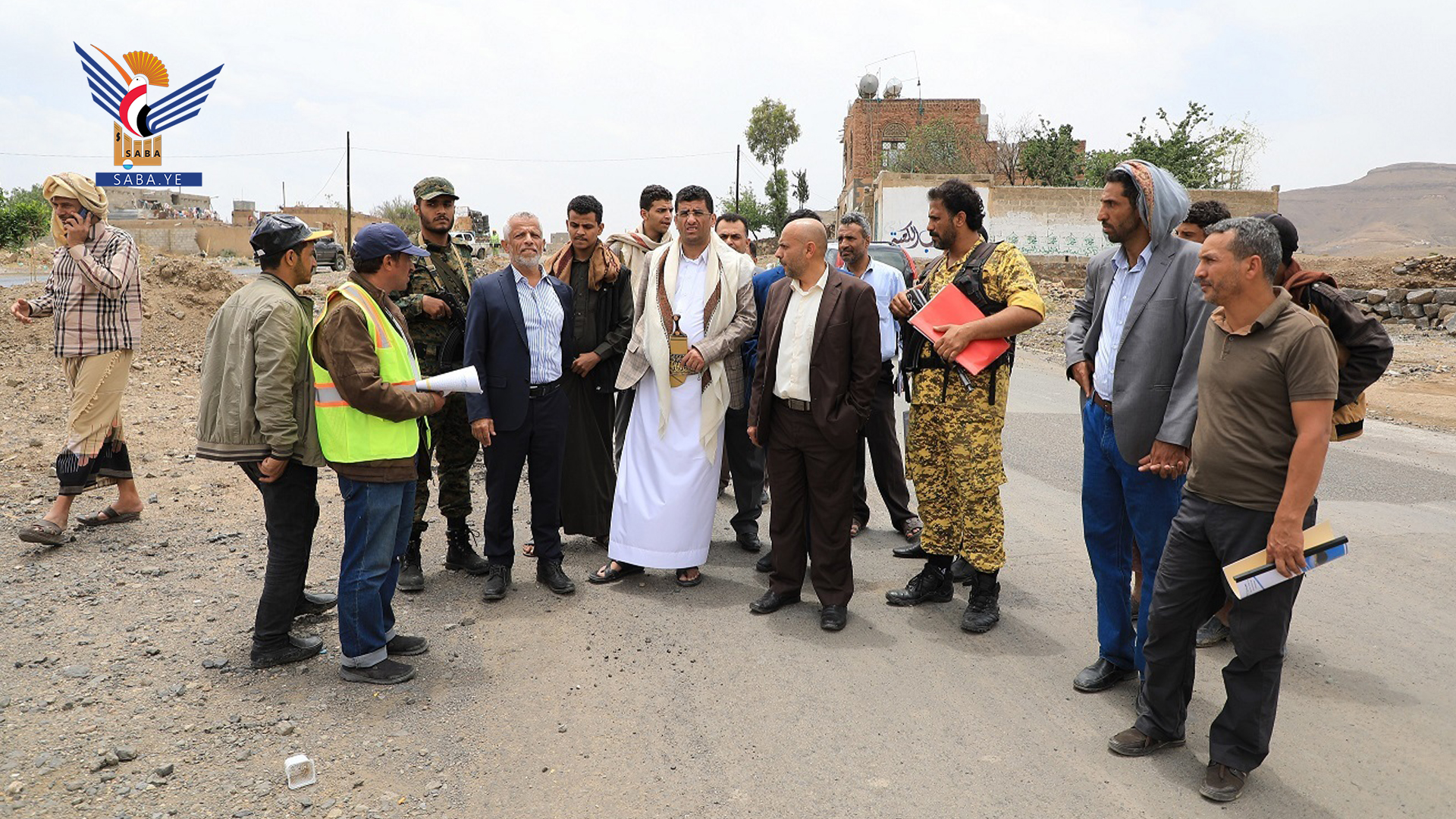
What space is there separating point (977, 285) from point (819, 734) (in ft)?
7.51

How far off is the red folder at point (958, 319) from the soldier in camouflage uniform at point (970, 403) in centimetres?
4

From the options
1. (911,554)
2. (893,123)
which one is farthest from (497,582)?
(893,123)

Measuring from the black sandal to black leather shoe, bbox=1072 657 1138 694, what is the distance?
8.25ft

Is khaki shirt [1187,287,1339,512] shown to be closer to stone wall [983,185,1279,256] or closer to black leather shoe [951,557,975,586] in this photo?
black leather shoe [951,557,975,586]

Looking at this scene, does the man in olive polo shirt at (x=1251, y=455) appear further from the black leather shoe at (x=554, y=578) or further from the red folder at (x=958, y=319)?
the black leather shoe at (x=554, y=578)

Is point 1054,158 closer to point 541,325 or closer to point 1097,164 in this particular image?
point 1097,164

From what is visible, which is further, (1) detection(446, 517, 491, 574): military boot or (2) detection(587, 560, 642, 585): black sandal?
(1) detection(446, 517, 491, 574): military boot

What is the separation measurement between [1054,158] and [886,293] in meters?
32.2

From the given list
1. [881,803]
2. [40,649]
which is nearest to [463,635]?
[40,649]

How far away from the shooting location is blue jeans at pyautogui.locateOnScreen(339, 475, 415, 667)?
3.79m

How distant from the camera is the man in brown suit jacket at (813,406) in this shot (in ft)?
14.8

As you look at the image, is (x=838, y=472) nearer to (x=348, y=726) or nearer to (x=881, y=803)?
(x=881, y=803)

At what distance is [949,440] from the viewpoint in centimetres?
454

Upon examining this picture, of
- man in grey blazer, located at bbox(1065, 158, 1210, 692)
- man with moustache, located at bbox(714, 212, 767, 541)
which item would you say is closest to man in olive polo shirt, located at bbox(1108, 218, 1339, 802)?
man in grey blazer, located at bbox(1065, 158, 1210, 692)
